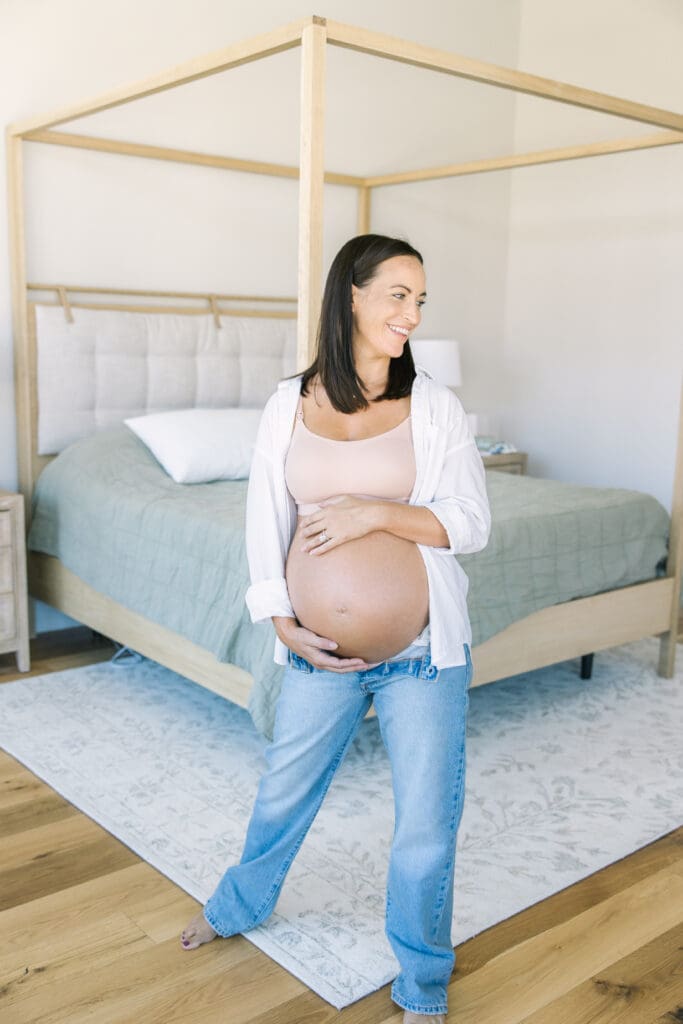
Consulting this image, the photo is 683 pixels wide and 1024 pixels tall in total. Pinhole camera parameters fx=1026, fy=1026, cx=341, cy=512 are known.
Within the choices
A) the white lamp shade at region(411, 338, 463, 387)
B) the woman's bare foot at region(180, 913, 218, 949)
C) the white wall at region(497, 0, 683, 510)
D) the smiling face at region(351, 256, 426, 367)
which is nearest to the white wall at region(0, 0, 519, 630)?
the white wall at region(497, 0, 683, 510)

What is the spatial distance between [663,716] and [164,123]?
2.89 meters

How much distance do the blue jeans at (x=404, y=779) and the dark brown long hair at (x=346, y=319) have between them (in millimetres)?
437

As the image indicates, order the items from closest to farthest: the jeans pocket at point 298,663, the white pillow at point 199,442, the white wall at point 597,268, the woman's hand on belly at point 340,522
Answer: the woman's hand on belly at point 340,522, the jeans pocket at point 298,663, the white pillow at point 199,442, the white wall at point 597,268

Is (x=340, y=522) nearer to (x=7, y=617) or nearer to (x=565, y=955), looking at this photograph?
(x=565, y=955)

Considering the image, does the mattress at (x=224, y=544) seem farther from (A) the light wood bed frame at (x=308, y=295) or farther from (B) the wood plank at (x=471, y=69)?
(B) the wood plank at (x=471, y=69)

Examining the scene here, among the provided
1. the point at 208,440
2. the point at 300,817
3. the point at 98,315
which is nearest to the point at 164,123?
the point at 98,315

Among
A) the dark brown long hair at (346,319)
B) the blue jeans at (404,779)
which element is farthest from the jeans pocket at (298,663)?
the dark brown long hair at (346,319)

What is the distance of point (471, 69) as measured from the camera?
2562mm

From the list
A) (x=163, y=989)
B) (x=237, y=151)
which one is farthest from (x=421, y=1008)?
(x=237, y=151)

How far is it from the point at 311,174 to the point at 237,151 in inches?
84.8

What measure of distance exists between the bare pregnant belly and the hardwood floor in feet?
2.20

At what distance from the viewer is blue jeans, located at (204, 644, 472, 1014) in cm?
164

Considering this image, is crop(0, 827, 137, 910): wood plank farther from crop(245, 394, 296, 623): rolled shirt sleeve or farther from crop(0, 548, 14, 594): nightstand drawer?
crop(0, 548, 14, 594): nightstand drawer

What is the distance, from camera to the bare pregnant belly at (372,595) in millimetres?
1627
